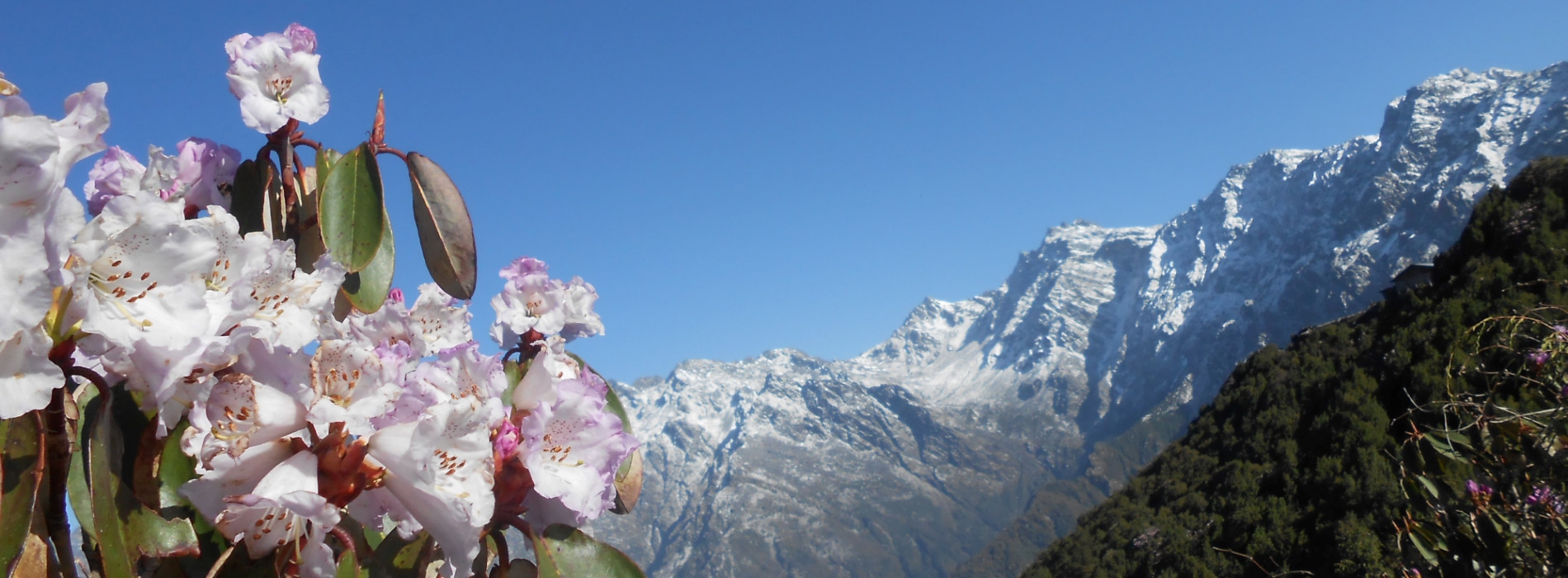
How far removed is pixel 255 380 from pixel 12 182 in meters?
0.44

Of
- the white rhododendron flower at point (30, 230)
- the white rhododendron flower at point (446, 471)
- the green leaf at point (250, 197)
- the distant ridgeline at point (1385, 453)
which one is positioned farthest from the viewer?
the distant ridgeline at point (1385, 453)

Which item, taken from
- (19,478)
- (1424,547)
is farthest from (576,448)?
(1424,547)

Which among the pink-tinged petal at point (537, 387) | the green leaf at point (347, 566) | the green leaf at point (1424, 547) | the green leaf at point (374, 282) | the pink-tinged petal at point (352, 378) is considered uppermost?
the green leaf at point (374, 282)

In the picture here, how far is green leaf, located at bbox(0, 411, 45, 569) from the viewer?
33.7 inches

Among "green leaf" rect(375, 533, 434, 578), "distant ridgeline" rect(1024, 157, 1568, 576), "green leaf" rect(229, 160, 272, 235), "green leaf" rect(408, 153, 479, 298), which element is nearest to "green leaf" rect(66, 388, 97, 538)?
"green leaf" rect(375, 533, 434, 578)

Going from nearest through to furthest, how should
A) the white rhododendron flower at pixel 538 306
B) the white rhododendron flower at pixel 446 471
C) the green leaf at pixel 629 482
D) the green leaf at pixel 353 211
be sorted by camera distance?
the white rhododendron flower at pixel 446 471
the green leaf at pixel 353 211
the green leaf at pixel 629 482
the white rhododendron flower at pixel 538 306

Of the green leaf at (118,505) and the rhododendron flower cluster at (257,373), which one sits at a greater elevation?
the rhododendron flower cluster at (257,373)

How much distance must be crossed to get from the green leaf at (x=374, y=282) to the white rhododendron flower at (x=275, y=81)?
0.89 ft

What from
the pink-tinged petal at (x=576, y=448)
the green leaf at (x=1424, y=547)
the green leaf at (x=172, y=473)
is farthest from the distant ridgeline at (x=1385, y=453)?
the green leaf at (x=172, y=473)

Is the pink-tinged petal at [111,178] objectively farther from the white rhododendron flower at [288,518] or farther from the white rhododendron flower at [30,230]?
the white rhododendron flower at [30,230]

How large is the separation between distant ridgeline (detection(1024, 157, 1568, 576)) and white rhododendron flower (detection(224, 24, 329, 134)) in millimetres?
3039

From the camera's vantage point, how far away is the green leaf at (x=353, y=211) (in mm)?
1712

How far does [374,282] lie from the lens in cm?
184

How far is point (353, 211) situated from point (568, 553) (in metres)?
0.88
